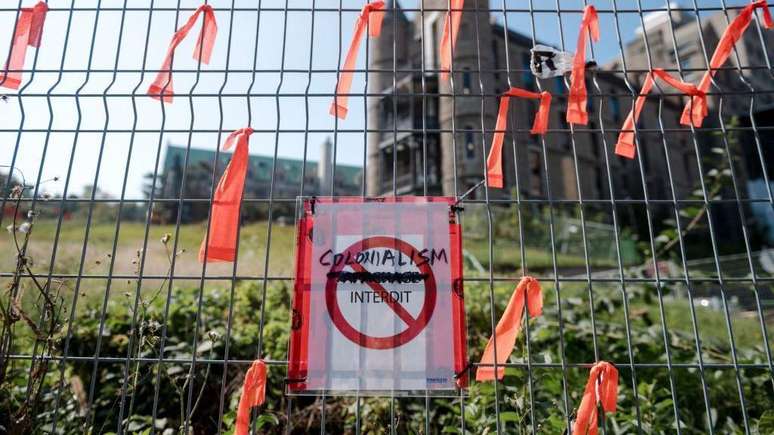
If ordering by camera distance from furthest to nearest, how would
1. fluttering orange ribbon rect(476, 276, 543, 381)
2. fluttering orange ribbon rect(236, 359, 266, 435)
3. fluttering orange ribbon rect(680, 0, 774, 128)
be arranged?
fluttering orange ribbon rect(680, 0, 774, 128) → fluttering orange ribbon rect(476, 276, 543, 381) → fluttering orange ribbon rect(236, 359, 266, 435)

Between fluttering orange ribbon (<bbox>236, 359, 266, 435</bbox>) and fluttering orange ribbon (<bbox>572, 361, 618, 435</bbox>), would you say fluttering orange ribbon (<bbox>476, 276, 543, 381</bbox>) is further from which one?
fluttering orange ribbon (<bbox>236, 359, 266, 435</bbox>)

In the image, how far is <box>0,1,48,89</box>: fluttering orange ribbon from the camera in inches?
77.7

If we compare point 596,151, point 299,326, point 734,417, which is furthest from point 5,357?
point 596,151

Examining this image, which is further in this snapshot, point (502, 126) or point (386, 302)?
point (502, 126)

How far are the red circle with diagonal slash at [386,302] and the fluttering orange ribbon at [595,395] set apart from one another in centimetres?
59

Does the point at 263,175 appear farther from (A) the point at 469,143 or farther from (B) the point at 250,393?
(B) the point at 250,393

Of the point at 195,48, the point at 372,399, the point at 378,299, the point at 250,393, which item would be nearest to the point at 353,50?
the point at 195,48

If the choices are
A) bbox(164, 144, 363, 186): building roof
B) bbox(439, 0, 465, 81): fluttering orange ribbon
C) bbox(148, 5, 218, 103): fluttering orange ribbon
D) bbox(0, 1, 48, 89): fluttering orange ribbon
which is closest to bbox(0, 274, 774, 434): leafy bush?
bbox(164, 144, 363, 186): building roof

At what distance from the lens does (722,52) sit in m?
1.98

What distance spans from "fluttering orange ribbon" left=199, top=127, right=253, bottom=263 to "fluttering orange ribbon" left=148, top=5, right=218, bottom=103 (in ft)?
1.16

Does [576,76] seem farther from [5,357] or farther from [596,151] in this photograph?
[596,151]

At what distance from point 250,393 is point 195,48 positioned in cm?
142

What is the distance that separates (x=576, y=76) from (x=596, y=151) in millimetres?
27691

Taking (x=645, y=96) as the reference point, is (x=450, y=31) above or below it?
above
